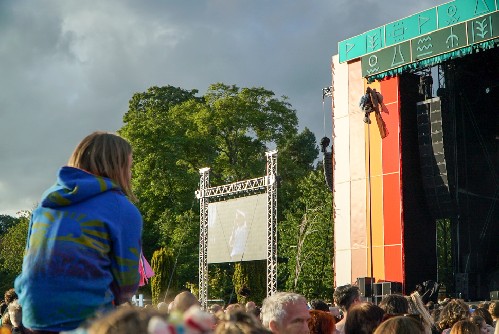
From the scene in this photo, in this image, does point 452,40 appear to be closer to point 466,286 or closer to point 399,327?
point 466,286

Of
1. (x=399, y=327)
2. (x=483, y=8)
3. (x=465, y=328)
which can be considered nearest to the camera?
(x=399, y=327)

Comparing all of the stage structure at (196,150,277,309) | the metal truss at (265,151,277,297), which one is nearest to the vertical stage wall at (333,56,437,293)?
the metal truss at (265,151,277,297)

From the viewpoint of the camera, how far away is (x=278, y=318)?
13.5 ft

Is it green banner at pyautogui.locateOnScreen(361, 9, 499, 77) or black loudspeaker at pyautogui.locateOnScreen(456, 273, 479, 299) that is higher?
green banner at pyautogui.locateOnScreen(361, 9, 499, 77)

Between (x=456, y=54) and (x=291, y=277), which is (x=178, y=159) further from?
Result: (x=456, y=54)

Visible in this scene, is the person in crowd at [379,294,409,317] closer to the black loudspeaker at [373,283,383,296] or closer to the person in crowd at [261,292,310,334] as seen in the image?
the person in crowd at [261,292,310,334]

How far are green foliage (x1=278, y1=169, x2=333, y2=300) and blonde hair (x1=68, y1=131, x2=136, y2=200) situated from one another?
90.2 ft

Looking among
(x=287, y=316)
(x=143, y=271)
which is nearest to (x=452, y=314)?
(x=287, y=316)

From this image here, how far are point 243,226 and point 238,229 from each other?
31 centimetres

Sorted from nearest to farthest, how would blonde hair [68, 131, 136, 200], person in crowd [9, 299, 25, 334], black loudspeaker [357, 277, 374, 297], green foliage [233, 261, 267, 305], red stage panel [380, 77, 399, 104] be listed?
blonde hair [68, 131, 136, 200], person in crowd [9, 299, 25, 334], black loudspeaker [357, 277, 374, 297], red stage panel [380, 77, 399, 104], green foliage [233, 261, 267, 305]

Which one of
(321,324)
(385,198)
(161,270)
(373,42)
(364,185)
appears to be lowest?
(321,324)

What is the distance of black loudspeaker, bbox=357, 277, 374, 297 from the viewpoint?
18.5 m

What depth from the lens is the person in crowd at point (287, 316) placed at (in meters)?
4.11

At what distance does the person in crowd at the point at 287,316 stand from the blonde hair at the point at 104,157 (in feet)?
5.69
